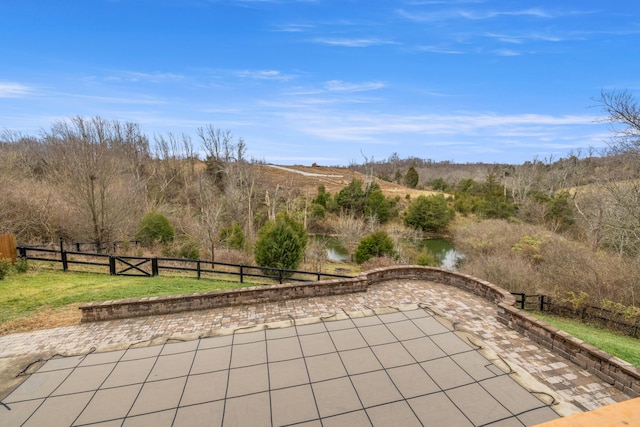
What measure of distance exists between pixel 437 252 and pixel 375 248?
374 inches

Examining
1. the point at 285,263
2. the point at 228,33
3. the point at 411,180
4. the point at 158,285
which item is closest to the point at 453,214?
the point at 411,180

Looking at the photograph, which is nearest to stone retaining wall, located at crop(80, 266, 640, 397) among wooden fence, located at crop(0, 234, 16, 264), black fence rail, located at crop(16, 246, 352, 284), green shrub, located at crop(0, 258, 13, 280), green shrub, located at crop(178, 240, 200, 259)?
black fence rail, located at crop(16, 246, 352, 284)

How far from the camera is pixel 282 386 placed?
339 cm

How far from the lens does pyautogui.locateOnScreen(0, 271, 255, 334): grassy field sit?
6609mm

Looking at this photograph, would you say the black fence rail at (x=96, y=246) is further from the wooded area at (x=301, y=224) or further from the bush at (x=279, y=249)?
the bush at (x=279, y=249)

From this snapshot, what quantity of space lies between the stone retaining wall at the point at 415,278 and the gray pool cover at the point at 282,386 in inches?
79.8

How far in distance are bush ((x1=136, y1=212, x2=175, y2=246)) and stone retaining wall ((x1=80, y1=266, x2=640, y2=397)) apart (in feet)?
33.1

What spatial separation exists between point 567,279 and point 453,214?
19814mm

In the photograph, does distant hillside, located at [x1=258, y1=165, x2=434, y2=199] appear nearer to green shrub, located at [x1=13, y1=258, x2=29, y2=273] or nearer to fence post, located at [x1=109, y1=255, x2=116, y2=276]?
fence post, located at [x1=109, y1=255, x2=116, y2=276]

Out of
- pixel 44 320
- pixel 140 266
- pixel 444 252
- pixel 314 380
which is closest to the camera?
pixel 314 380

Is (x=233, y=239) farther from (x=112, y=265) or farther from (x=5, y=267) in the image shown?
(x=5, y=267)

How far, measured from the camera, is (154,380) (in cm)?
352

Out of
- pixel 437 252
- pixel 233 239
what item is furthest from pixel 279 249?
pixel 437 252

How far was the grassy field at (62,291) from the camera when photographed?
21.7ft
